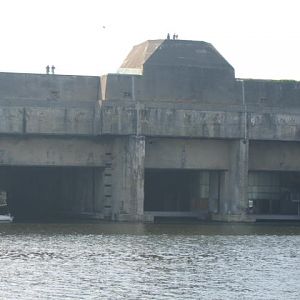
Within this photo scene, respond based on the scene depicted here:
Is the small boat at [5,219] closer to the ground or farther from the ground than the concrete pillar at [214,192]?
closer to the ground

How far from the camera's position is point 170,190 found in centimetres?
7194

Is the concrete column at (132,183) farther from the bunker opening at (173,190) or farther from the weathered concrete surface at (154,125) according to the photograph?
the bunker opening at (173,190)

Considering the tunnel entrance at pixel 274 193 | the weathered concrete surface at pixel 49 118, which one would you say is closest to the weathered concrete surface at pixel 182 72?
the weathered concrete surface at pixel 49 118

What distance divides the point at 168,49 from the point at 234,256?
93.3 feet

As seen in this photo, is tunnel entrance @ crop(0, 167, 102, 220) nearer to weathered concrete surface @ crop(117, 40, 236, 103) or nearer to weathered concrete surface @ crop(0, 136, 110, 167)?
weathered concrete surface @ crop(0, 136, 110, 167)

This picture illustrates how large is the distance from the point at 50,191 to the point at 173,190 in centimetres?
961

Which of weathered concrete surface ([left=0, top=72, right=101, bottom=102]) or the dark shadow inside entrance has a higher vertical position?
weathered concrete surface ([left=0, top=72, right=101, bottom=102])

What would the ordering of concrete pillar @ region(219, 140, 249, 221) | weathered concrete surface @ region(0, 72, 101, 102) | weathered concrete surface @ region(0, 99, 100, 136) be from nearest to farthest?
weathered concrete surface @ region(0, 99, 100, 136) < weathered concrete surface @ region(0, 72, 101, 102) < concrete pillar @ region(219, 140, 249, 221)

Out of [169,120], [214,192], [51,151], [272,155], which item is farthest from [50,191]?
[272,155]

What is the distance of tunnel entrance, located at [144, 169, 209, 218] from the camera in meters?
69.4

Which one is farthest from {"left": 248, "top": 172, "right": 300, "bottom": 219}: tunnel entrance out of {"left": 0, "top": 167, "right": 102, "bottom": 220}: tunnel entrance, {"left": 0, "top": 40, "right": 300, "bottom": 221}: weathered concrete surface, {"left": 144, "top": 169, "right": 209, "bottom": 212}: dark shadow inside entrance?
{"left": 0, "top": 167, "right": 102, "bottom": 220}: tunnel entrance

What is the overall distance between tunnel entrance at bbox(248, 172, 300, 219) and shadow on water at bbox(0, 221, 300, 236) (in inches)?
235

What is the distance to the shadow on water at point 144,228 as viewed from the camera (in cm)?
5294

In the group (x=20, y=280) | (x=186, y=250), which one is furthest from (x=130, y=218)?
(x=20, y=280)
